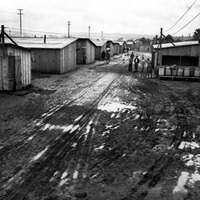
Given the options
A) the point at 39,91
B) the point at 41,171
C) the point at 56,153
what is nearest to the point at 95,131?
the point at 56,153

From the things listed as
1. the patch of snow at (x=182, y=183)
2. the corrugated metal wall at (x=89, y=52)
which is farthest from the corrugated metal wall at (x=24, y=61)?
the corrugated metal wall at (x=89, y=52)

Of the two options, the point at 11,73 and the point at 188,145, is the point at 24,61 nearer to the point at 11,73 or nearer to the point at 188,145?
the point at 11,73

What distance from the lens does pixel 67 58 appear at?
29.9 meters

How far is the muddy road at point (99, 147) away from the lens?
6.83 meters

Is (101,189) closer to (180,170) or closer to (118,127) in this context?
(180,170)

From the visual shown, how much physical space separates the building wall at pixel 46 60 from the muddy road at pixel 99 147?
1112cm

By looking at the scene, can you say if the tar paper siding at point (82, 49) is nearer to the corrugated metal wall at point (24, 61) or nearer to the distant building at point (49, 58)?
the distant building at point (49, 58)

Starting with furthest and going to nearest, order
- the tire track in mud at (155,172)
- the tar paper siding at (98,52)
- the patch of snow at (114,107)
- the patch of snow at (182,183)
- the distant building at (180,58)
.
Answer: the tar paper siding at (98,52), the distant building at (180,58), the patch of snow at (114,107), the patch of snow at (182,183), the tire track in mud at (155,172)

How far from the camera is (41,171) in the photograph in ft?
24.9

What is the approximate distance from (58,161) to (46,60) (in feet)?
69.8

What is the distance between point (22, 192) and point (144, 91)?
13918mm

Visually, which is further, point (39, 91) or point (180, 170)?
point (39, 91)

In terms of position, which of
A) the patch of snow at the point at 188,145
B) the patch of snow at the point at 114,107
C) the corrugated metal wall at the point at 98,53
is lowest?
the patch of snow at the point at 188,145

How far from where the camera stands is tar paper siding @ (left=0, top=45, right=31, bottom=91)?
17328mm
